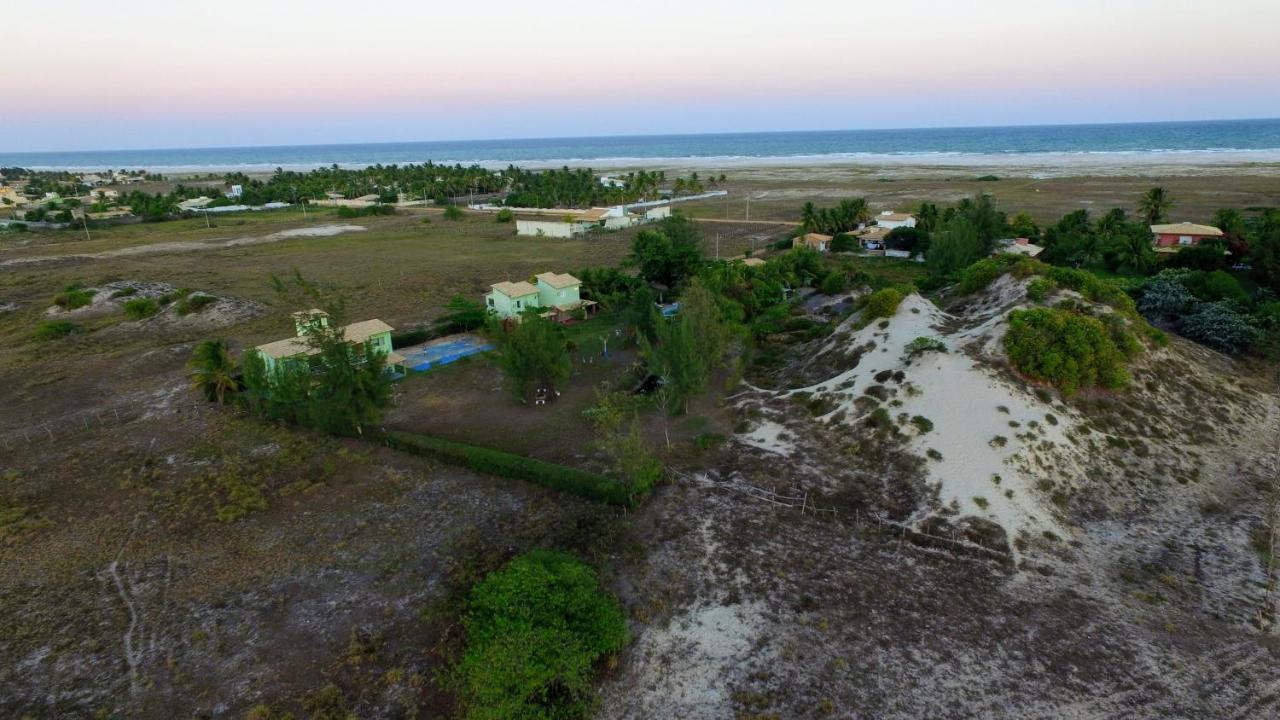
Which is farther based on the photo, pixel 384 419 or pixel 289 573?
pixel 384 419

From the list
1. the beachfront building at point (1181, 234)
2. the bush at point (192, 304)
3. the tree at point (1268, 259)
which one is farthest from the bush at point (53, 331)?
the beachfront building at point (1181, 234)

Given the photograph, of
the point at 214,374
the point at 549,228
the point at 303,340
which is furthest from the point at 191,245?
the point at 214,374

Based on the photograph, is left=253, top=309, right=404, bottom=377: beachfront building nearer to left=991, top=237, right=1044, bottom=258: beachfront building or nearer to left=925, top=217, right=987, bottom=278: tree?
left=925, top=217, right=987, bottom=278: tree

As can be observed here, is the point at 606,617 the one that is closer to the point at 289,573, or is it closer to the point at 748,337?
the point at 289,573

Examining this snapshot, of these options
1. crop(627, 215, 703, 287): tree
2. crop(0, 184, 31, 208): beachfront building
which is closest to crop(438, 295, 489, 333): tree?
crop(627, 215, 703, 287): tree

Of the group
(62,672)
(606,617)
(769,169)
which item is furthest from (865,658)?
(769,169)

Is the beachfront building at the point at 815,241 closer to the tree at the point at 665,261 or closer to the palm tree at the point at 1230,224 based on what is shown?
the tree at the point at 665,261
